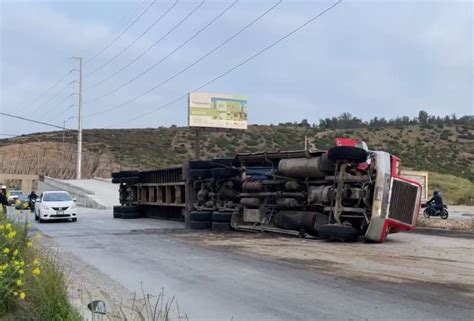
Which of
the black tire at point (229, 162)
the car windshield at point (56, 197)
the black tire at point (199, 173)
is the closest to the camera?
the black tire at point (229, 162)

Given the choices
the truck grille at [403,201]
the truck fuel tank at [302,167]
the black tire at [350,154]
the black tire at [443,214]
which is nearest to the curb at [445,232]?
the truck grille at [403,201]

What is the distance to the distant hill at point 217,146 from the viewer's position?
72750 mm

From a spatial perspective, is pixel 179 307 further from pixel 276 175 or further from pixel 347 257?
pixel 276 175

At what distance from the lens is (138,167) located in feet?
263

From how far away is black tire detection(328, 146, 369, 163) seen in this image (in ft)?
48.2

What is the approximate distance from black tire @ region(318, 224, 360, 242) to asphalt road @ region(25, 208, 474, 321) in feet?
10.4

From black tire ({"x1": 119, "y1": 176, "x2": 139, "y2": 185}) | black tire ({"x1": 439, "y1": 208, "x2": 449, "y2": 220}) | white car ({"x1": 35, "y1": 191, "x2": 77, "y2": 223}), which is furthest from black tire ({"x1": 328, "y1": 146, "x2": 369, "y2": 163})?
black tire ({"x1": 119, "y1": 176, "x2": 139, "y2": 185})

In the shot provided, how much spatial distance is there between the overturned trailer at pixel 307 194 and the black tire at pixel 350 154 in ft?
0.08

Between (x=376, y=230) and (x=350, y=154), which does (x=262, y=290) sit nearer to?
(x=376, y=230)

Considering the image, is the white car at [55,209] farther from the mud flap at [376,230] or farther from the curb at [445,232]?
the mud flap at [376,230]

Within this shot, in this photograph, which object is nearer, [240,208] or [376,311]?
[376,311]

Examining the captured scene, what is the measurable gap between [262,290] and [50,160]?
329 feet

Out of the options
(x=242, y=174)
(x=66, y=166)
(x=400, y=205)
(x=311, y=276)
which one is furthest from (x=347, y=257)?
(x=66, y=166)

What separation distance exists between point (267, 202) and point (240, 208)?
143 centimetres
